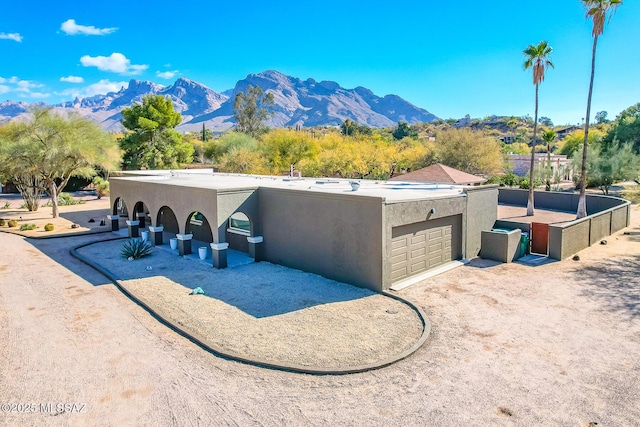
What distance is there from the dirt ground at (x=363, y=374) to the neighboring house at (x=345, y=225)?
1.64m

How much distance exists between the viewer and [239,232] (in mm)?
18203

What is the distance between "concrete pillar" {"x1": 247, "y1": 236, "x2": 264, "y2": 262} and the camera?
16406 millimetres

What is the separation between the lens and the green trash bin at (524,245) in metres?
17.2

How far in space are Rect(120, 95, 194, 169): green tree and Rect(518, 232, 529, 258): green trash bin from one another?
119ft

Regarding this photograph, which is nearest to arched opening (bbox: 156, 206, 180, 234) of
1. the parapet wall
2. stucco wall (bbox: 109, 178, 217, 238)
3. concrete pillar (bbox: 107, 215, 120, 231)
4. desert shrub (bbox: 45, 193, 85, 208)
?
stucco wall (bbox: 109, 178, 217, 238)

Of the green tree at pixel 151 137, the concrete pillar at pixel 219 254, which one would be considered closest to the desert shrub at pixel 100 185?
the green tree at pixel 151 137

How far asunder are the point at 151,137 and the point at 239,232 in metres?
30.8

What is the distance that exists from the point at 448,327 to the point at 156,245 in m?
14.1

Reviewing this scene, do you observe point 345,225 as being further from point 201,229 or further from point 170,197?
point 201,229

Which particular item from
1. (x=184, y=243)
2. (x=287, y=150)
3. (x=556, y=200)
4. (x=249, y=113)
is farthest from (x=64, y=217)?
(x=249, y=113)

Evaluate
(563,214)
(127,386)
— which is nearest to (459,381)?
(127,386)

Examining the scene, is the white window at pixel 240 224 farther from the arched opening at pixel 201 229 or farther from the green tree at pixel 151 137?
the green tree at pixel 151 137

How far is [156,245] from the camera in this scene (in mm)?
19469

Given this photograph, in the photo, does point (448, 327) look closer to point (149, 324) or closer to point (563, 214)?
point (149, 324)
